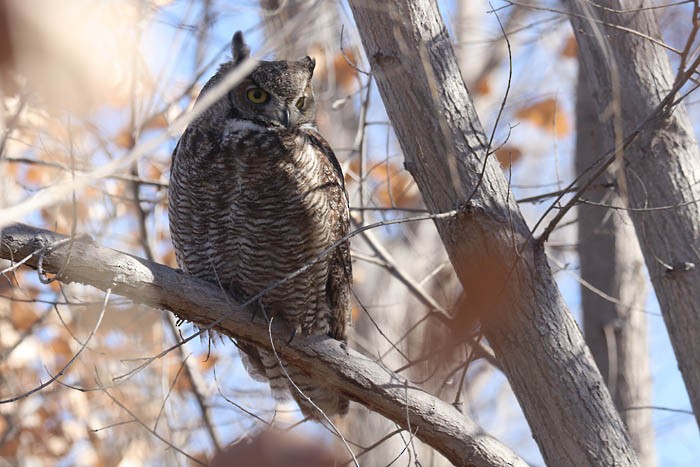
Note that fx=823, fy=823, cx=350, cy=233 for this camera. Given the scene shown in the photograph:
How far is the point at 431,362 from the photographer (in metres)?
2.92

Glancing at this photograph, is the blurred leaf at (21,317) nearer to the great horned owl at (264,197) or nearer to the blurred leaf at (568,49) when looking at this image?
the great horned owl at (264,197)

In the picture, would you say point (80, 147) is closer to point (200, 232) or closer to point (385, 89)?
point (200, 232)

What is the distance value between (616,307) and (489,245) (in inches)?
76.1

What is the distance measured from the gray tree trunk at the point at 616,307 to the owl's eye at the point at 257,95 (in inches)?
75.1

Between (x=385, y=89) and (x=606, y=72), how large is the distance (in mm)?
1041

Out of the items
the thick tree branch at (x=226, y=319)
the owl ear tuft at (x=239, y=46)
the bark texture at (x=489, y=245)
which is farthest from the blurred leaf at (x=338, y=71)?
the thick tree branch at (x=226, y=319)

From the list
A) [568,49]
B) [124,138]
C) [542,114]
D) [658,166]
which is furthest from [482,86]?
[658,166]

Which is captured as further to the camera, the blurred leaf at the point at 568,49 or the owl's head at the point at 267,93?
the blurred leaf at the point at 568,49

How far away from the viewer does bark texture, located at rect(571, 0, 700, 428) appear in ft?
10.9

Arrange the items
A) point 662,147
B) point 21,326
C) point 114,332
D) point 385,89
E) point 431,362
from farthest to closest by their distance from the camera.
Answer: point 21,326
point 114,332
point 662,147
point 385,89
point 431,362

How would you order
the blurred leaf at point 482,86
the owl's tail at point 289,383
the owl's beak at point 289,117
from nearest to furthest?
the owl's beak at point 289,117 → the owl's tail at point 289,383 → the blurred leaf at point 482,86

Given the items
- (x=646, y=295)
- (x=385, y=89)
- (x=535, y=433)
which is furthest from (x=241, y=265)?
(x=646, y=295)

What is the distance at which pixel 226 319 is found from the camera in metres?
3.20

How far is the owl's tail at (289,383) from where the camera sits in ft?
13.6
